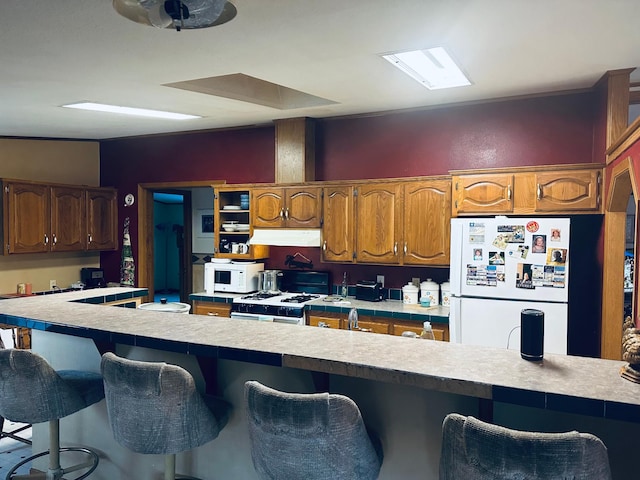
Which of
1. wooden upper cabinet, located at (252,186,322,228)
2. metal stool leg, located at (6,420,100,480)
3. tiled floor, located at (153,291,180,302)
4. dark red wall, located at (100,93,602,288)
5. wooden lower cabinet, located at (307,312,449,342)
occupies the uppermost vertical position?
dark red wall, located at (100,93,602,288)

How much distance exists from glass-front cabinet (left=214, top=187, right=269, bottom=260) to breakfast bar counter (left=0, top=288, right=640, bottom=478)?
268 cm

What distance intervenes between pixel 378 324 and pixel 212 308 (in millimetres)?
1796

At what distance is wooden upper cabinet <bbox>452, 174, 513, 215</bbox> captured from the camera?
12.8ft

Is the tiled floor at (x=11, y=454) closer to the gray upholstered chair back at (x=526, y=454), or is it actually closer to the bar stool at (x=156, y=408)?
the bar stool at (x=156, y=408)

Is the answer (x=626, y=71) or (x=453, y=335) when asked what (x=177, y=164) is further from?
(x=626, y=71)

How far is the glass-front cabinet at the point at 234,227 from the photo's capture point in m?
5.30

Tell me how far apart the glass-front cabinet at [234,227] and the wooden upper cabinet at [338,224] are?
0.90m

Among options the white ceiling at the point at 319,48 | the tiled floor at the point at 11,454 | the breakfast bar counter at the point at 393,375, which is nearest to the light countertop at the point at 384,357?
the breakfast bar counter at the point at 393,375

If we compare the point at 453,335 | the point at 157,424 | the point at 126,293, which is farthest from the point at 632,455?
the point at 126,293

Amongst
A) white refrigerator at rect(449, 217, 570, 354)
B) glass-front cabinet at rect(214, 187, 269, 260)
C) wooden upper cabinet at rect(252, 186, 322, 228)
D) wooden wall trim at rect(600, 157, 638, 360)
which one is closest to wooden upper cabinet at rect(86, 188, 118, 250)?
glass-front cabinet at rect(214, 187, 269, 260)

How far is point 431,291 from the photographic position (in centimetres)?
445

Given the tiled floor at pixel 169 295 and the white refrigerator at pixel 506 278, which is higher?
the white refrigerator at pixel 506 278

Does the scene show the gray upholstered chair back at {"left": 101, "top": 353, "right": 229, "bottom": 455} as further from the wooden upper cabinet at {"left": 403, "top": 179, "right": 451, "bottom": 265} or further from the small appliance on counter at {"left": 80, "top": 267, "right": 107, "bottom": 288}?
the small appliance on counter at {"left": 80, "top": 267, "right": 107, "bottom": 288}

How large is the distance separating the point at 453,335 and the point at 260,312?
1.83 m
